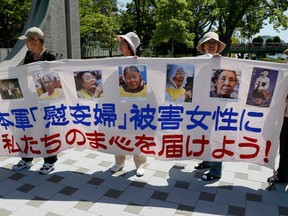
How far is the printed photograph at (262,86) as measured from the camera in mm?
2916

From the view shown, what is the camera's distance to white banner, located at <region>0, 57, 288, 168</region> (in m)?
3.00

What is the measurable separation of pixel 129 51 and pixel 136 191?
5.39 feet

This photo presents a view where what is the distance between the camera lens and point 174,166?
391cm

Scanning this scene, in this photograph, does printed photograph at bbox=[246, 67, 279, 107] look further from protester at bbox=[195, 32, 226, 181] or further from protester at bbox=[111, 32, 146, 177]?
protester at bbox=[111, 32, 146, 177]

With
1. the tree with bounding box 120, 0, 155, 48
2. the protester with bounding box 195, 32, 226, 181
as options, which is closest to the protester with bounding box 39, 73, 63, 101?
the protester with bounding box 195, 32, 226, 181

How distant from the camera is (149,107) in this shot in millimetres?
3182

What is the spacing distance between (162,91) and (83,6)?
774 inches

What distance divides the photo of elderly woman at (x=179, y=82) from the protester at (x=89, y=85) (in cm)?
79

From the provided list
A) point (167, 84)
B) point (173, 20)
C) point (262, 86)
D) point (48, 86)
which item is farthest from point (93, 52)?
Result: point (262, 86)

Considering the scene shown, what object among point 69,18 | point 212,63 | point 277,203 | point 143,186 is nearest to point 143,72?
point 212,63

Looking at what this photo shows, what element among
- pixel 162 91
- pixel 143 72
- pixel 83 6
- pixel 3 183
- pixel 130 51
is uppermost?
pixel 83 6

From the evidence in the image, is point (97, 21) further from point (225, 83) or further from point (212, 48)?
point (225, 83)

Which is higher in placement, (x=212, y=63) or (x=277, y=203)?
(x=212, y=63)

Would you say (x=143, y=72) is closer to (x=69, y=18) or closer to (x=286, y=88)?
(x=286, y=88)
